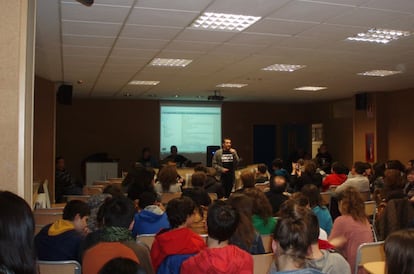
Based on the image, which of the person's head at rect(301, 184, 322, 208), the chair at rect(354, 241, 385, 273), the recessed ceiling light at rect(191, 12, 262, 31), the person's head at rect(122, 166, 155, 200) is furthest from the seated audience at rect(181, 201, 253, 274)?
the person's head at rect(122, 166, 155, 200)

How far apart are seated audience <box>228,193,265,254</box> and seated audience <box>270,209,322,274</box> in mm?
925

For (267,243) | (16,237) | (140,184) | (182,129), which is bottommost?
(267,243)

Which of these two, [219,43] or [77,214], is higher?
[219,43]

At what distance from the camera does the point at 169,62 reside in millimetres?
7539

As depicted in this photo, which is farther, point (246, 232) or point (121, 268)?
point (246, 232)

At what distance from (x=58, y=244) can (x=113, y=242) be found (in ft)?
2.61

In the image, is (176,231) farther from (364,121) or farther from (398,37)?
(364,121)

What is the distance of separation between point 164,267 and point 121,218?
424 mm

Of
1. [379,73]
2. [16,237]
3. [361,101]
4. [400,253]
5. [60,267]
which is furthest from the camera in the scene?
[361,101]

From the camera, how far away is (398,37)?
18.6 feet

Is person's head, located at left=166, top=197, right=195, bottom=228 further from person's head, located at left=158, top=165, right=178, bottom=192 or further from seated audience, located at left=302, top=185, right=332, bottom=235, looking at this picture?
person's head, located at left=158, top=165, right=178, bottom=192

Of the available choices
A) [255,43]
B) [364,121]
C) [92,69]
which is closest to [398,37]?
[255,43]

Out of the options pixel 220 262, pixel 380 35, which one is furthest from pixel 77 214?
pixel 380 35

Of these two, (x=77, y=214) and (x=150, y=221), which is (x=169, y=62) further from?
(x=77, y=214)
